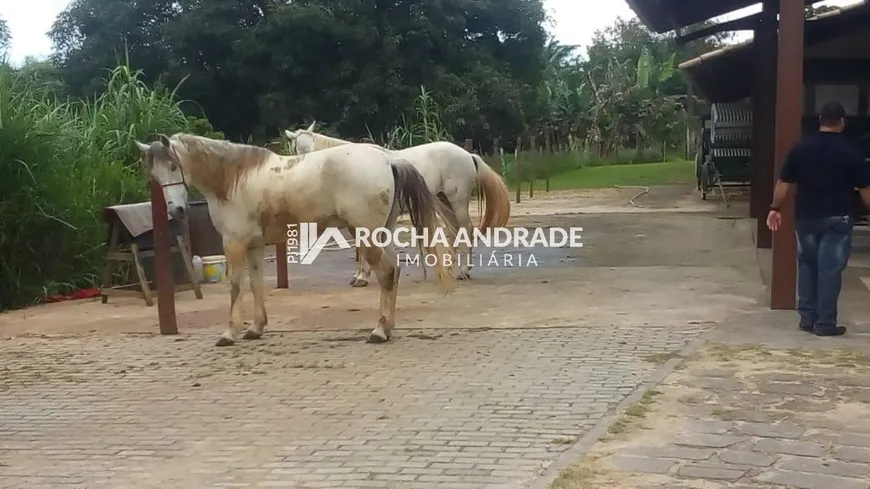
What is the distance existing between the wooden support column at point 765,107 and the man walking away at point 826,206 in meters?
4.18

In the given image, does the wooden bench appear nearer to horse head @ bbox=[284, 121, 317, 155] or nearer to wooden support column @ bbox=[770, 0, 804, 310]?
horse head @ bbox=[284, 121, 317, 155]

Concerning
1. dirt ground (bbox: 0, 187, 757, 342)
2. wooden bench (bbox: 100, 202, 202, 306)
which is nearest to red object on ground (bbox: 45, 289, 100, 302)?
dirt ground (bbox: 0, 187, 757, 342)

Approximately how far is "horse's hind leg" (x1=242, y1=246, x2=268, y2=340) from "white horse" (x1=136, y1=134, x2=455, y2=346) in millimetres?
128

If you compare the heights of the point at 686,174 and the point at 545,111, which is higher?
the point at 545,111

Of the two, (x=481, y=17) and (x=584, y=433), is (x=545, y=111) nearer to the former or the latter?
(x=481, y=17)

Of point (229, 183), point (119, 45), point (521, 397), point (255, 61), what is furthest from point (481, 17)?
point (521, 397)

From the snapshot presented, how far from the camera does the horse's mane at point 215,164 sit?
21.2 ft

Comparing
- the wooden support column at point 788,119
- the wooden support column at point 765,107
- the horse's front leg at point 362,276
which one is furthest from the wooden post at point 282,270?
the wooden support column at point 765,107

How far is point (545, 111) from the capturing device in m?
32.9

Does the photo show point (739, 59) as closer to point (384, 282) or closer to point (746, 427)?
point (384, 282)

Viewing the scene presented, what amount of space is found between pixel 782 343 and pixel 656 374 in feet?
3.78

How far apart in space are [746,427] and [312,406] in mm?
2212

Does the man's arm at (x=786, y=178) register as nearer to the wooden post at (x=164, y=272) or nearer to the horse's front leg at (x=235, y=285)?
the horse's front leg at (x=235, y=285)

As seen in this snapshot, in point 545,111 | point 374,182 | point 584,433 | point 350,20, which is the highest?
point 350,20
